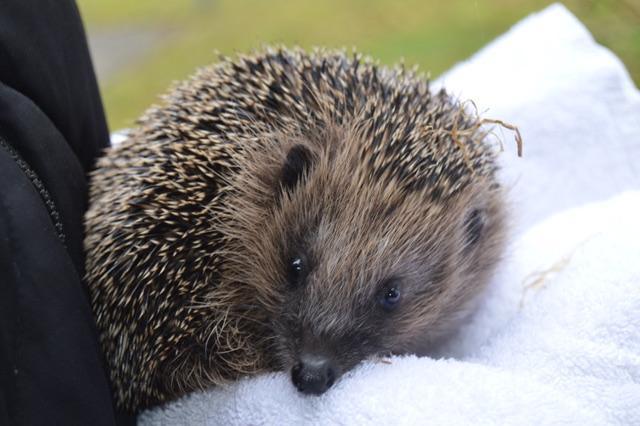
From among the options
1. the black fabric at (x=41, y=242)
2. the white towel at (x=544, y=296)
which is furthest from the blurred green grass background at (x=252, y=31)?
the black fabric at (x=41, y=242)

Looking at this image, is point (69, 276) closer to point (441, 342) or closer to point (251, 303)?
point (251, 303)

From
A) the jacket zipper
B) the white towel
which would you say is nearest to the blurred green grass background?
the white towel

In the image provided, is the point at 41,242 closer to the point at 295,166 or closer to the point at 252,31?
the point at 295,166

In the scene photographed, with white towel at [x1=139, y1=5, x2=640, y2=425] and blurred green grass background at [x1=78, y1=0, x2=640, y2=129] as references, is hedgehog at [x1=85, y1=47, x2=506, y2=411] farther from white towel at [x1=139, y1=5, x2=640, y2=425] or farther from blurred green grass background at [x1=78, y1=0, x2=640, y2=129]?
blurred green grass background at [x1=78, y1=0, x2=640, y2=129]

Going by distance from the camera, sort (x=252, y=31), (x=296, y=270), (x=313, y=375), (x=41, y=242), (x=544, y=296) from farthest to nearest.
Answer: (x=252, y=31)
(x=544, y=296)
(x=296, y=270)
(x=313, y=375)
(x=41, y=242)

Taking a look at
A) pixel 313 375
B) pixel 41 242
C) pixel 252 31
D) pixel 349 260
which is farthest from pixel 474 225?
pixel 252 31

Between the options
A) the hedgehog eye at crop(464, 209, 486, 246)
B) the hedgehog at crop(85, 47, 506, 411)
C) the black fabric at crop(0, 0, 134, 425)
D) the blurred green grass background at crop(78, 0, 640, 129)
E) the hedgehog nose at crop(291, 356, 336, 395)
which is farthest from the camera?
the blurred green grass background at crop(78, 0, 640, 129)
